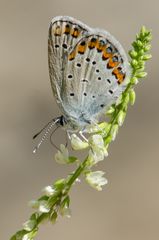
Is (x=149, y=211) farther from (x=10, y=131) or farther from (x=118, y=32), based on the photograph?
(x=118, y=32)

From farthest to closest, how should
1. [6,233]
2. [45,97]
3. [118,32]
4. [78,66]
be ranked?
1. [118,32]
2. [45,97]
3. [6,233]
4. [78,66]

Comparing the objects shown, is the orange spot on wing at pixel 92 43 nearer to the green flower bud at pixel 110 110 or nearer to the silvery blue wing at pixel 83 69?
the silvery blue wing at pixel 83 69

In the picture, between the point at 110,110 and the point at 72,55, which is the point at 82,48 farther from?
the point at 110,110

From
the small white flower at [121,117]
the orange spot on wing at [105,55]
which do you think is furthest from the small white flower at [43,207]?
the orange spot on wing at [105,55]

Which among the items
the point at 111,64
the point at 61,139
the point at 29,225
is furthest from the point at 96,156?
the point at 61,139

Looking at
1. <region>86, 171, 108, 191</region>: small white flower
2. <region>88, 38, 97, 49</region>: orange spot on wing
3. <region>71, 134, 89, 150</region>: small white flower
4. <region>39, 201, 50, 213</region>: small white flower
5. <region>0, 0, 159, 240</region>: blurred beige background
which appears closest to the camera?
<region>39, 201, 50, 213</region>: small white flower

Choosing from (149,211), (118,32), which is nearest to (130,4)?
(118,32)

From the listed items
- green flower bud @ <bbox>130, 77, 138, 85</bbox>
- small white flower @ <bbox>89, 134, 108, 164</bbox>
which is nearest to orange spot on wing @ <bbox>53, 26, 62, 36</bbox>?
green flower bud @ <bbox>130, 77, 138, 85</bbox>

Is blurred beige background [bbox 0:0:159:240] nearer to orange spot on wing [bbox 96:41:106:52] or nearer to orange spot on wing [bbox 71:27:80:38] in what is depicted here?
orange spot on wing [bbox 96:41:106:52]
